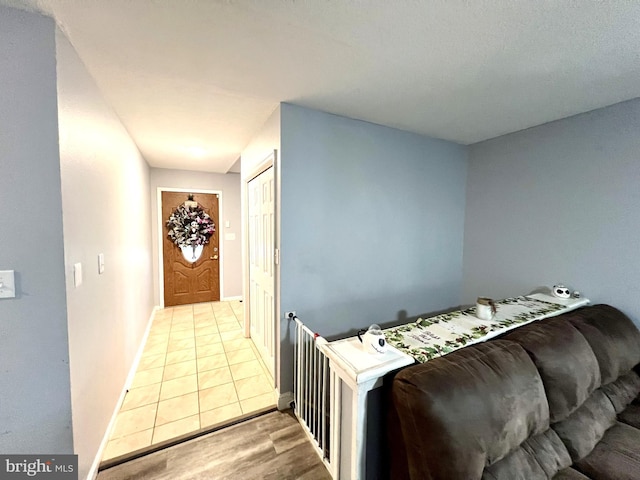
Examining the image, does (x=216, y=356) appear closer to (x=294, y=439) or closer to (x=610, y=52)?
(x=294, y=439)

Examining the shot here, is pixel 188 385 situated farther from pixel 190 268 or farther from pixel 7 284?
pixel 190 268

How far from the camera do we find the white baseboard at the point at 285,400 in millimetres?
1948

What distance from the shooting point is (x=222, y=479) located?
4.58 feet

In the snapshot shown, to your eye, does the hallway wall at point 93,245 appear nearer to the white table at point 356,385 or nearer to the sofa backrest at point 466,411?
the white table at point 356,385

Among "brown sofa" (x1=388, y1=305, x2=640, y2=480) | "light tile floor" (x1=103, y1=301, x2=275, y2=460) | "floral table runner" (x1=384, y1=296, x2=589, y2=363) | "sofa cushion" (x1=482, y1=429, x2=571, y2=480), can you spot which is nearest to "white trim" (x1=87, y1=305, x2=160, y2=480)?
"light tile floor" (x1=103, y1=301, x2=275, y2=460)

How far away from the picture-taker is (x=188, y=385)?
2.21m

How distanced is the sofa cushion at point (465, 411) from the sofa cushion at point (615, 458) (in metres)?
0.28

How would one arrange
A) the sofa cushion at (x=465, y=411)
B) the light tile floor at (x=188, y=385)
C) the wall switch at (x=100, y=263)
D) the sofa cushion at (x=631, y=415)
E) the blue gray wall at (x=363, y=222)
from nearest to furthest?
the sofa cushion at (x=465, y=411) < the sofa cushion at (x=631, y=415) < the wall switch at (x=100, y=263) < the light tile floor at (x=188, y=385) < the blue gray wall at (x=363, y=222)

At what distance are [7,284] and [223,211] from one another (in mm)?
3612

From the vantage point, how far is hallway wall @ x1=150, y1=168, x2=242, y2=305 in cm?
407

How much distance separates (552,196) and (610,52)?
3.88 ft

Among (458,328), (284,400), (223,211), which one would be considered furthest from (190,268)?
(458,328)

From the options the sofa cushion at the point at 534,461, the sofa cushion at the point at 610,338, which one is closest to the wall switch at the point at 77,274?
the sofa cushion at the point at 534,461

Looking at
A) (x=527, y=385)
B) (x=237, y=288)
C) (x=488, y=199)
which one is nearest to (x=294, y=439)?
(x=527, y=385)
